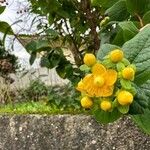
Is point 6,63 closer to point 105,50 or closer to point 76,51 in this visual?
point 76,51

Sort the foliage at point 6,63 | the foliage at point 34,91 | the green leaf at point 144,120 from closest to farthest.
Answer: the green leaf at point 144,120, the foliage at point 6,63, the foliage at point 34,91

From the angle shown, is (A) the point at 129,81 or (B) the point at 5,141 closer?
(A) the point at 129,81

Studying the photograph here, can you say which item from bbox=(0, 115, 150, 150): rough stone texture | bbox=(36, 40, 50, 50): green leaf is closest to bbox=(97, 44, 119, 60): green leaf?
bbox=(36, 40, 50, 50): green leaf

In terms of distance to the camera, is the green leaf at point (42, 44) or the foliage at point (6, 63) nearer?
the green leaf at point (42, 44)

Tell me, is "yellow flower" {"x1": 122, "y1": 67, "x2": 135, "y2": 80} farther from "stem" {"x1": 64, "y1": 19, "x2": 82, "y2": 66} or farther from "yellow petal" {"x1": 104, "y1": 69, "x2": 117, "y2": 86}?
"stem" {"x1": 64, "y1": 19, "x2": 82, "y2": 66}

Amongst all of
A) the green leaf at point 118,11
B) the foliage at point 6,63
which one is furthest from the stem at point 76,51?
the green leaf at point 118,11

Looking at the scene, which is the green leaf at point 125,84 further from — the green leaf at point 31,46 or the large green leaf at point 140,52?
the green leaf at point 31,46

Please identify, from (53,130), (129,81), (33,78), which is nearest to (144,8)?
(129,81)

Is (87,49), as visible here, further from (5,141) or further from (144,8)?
(144,8)
